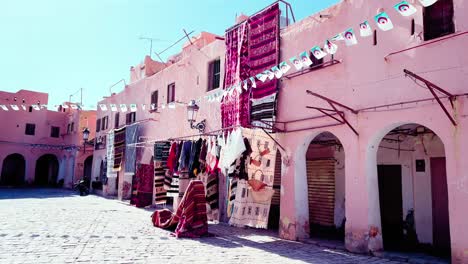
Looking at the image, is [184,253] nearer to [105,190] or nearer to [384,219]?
[384,219]

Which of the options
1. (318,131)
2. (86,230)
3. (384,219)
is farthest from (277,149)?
(86,230)

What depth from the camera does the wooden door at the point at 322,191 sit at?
36.0ft

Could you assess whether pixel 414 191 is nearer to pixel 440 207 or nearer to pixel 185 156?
pixel 440 207

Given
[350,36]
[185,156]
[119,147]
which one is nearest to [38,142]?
[119,147]

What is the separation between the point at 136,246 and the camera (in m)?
7.88

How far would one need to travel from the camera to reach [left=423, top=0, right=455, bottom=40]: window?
684cm

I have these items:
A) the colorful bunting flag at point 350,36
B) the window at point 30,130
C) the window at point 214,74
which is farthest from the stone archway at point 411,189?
the window at point 30,130

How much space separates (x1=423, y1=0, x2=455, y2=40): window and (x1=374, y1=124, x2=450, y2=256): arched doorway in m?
2.37

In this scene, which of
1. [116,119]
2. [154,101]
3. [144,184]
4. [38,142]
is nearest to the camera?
[144,184]

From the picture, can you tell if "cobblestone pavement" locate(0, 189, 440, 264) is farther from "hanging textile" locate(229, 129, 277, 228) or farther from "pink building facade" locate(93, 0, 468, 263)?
"pink building facade" locate(93, 0, 468, 263)

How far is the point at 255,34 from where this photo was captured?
1140 centimetres

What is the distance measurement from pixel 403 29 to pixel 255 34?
492 centimetres

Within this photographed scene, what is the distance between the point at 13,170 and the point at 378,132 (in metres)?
33.9

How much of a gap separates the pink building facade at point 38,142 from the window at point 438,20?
28.2m
